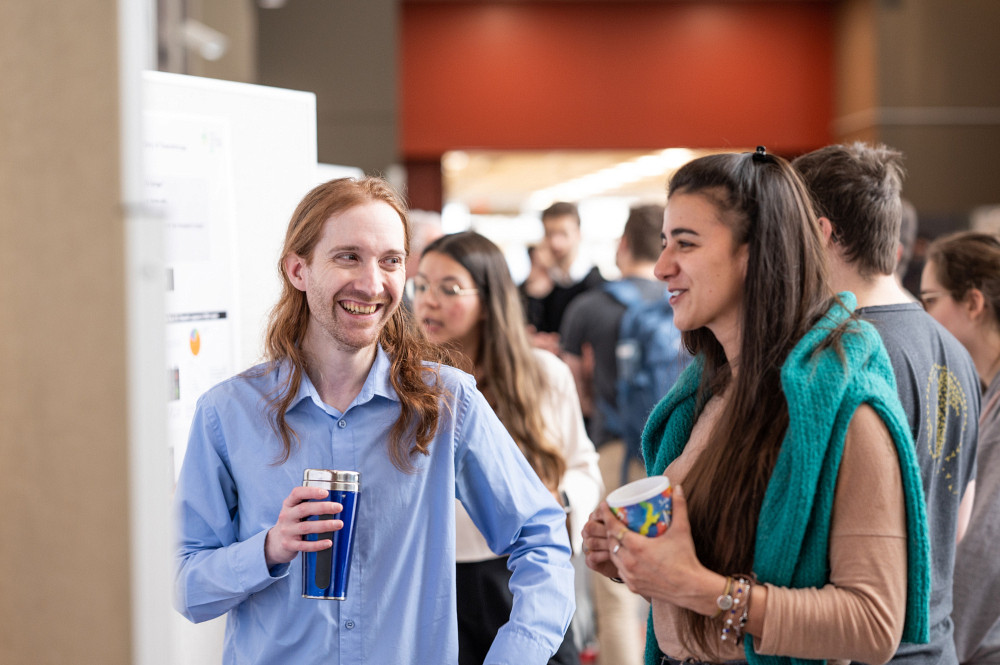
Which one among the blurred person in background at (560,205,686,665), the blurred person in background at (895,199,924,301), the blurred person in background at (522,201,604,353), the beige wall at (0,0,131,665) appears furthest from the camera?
the blurred person in background at (522,201,604,353)

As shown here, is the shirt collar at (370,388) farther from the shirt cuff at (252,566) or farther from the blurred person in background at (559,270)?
the blurred person in background at (559,270)

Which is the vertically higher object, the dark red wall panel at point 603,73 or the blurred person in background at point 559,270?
the dark red wall panel at point 603,73

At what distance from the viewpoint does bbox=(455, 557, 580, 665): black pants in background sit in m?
2.22

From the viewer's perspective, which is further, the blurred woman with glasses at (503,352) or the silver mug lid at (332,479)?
the blurred woman with glasses at (503,352)

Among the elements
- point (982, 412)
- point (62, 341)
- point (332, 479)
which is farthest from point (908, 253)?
point (62, 341)

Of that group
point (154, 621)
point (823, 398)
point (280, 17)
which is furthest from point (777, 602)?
point (280, 17)

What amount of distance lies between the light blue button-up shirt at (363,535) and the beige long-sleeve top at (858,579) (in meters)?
0.45

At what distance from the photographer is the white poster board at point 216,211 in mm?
2170

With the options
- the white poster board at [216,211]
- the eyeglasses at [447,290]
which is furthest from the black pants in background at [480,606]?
the eyeglasses at [447,290]

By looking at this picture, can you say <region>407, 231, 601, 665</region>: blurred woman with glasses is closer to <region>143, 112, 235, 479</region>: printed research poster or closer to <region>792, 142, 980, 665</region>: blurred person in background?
<region>143, 112, 235, 479</region>: printed research poster

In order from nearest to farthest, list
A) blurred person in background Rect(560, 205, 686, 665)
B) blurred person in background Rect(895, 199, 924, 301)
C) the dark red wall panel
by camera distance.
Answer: blurred person in background Rect(895, 199, 924, 301) < blurred person in background Rect(560, 205, 686, 665) < the dark red wall panel

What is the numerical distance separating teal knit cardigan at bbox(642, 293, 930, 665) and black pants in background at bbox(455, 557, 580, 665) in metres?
1.07

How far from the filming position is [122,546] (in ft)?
2.65

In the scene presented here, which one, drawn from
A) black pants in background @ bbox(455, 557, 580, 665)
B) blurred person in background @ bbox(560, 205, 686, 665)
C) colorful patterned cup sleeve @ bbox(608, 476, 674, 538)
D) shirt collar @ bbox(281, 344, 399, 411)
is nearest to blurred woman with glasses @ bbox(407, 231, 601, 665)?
black pants in background @ bbox(455, 557, 580, 665)
